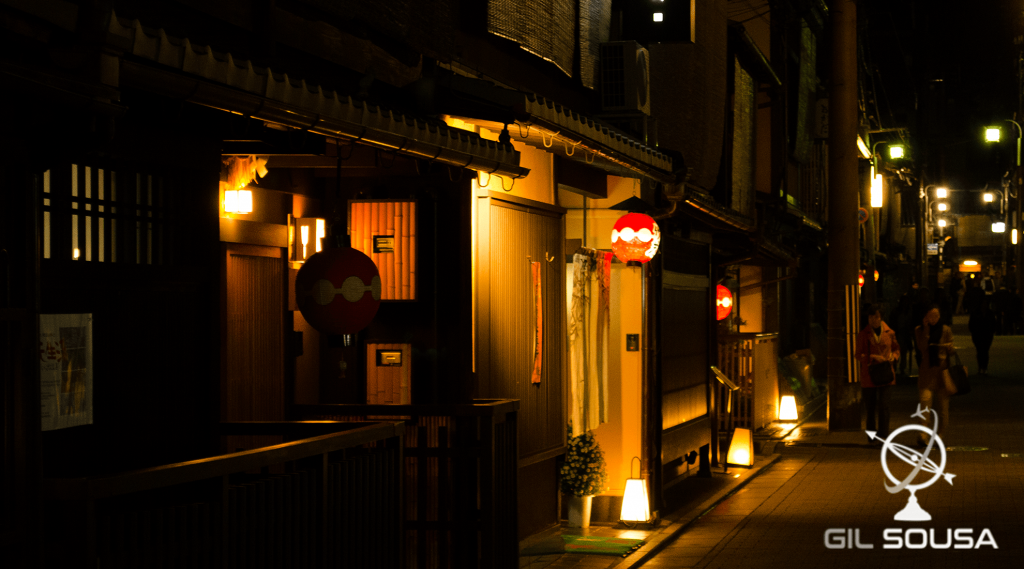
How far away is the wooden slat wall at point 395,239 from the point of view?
33.3ft

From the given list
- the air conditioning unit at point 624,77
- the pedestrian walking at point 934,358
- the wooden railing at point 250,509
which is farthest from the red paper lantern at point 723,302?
the wooden railing at point 250,509

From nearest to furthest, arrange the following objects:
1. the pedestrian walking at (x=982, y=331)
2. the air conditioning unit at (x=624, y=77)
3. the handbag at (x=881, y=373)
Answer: the air conditioning unit at (x=624, y=77) < the handbag at (x=881, y=373) < the pedestrian walking at (x=982, y=331)

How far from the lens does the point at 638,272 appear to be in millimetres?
14039

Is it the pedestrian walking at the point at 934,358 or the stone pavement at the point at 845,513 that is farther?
the pedestrian walking at the point at 934,358

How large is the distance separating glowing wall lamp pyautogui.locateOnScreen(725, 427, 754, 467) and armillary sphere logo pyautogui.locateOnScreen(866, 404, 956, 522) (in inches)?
78.7

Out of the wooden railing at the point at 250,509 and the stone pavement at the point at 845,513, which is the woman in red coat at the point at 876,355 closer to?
the stone pavement at the point at 845,513

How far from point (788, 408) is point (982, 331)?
11.0 meters

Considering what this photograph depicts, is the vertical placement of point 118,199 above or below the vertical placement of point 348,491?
above

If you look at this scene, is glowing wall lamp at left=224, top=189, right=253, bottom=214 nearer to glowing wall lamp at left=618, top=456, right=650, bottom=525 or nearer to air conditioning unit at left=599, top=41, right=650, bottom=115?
air conditioning unit at left=599, top=41, right=650, bottom=115

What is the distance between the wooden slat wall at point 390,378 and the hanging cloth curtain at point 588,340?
315 centimetres

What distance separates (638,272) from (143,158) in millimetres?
8319

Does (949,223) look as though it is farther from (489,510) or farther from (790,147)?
(489,510)

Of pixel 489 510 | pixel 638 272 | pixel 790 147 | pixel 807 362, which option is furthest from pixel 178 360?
pixel 807 362

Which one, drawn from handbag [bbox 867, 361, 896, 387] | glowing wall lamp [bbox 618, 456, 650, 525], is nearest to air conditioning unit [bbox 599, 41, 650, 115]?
glowing wall lamp [bbox 618, 456, 650, 525]
